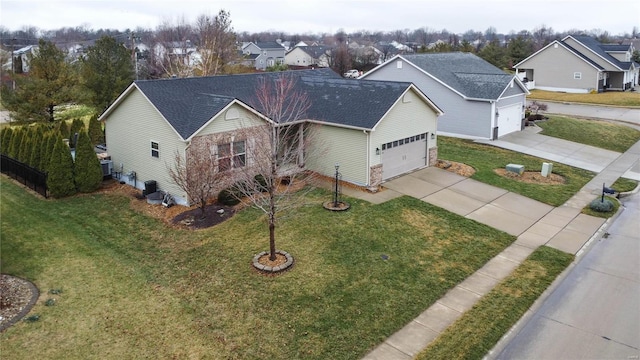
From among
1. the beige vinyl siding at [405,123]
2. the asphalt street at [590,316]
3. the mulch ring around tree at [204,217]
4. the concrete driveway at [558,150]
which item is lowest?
the asphalt street at [590,316]

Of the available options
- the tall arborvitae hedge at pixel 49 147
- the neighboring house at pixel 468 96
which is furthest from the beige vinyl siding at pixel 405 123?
the tall arborvitae hedge at pixel 49 147

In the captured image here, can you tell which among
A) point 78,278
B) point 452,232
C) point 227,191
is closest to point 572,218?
point 452,232

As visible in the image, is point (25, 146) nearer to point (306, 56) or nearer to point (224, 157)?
point (224, 157)

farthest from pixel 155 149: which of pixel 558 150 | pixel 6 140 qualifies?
pixel 558 150

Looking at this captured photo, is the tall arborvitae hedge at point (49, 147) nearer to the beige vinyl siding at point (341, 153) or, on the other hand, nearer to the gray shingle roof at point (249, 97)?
the gray shingle roof at point (249, 97)

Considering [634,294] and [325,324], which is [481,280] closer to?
[634,294]

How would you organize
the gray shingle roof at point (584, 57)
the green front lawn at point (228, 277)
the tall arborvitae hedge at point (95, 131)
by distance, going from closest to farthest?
the green front lawn at point (228, 277), the tall arborvitae hedge at point (95, 131), the gray shingle roof at point (584, 57)

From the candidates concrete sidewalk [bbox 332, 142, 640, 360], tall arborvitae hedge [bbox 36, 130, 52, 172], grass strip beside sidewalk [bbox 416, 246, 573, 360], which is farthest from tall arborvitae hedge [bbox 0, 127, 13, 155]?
grass strip beside sidewalk [bbox 416, 246, 573, 360]

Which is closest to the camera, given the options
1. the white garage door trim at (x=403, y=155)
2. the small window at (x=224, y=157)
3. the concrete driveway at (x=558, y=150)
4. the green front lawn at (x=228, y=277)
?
the green front lawn at (x=228, y=277)
